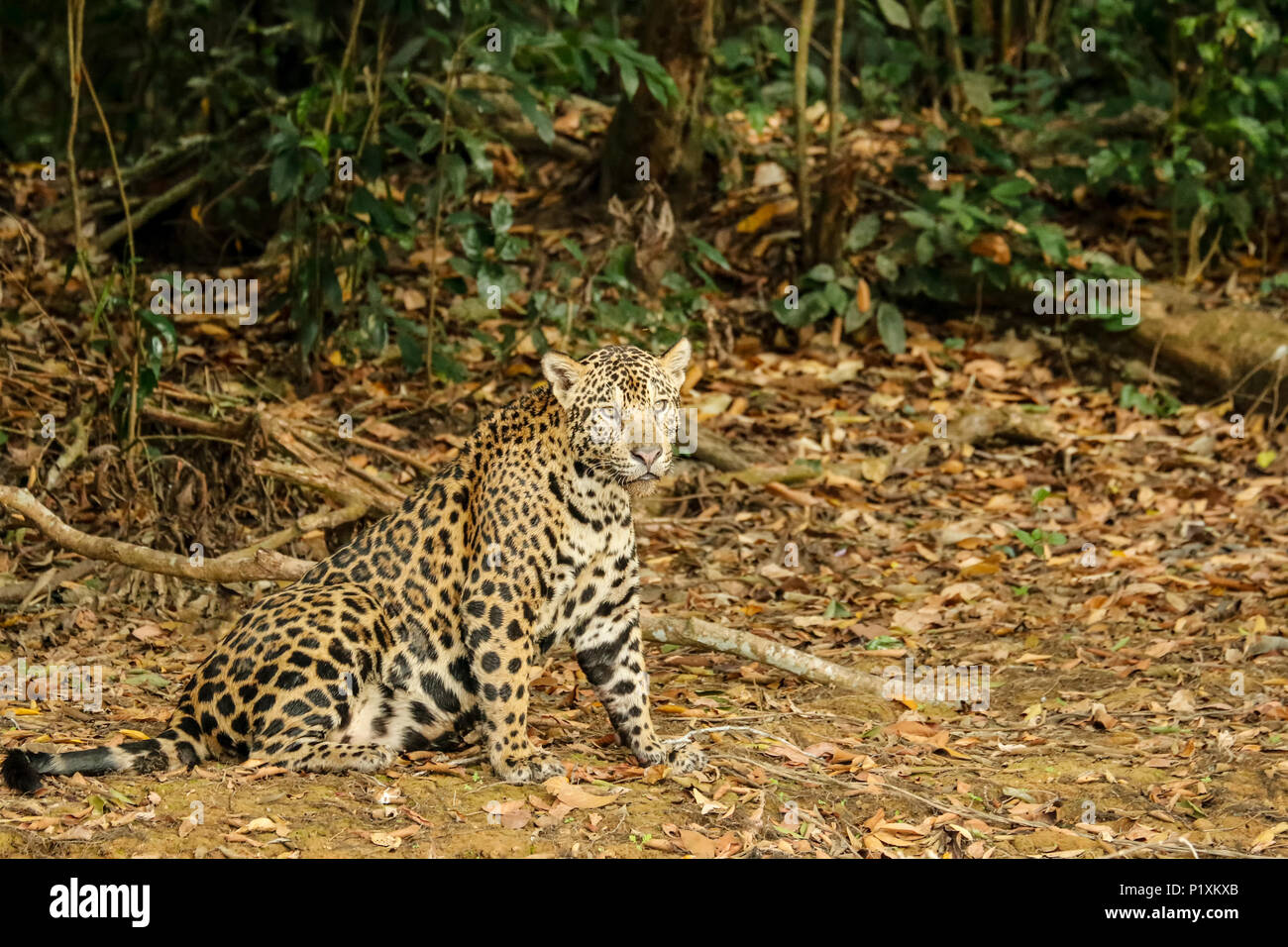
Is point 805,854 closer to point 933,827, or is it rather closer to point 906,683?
point 933,827

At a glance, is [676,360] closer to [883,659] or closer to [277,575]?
[277,575]

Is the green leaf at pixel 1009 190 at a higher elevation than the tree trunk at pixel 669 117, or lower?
lower

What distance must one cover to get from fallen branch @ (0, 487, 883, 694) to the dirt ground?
0.13 meters

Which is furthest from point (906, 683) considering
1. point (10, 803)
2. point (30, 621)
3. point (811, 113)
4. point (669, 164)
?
point (811, 113)

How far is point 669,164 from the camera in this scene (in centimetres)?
1196

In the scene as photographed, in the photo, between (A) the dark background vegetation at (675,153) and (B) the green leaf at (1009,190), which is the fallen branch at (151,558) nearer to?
(A) the dark background vegetation at (675,153)

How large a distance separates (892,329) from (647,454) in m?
6.38

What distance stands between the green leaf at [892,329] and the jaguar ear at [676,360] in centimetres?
581

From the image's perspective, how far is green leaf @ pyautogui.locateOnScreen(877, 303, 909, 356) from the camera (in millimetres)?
11570

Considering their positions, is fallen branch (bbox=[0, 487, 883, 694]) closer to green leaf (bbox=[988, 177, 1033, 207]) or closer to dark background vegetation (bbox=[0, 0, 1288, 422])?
dark background vegetation (bbox=[0, 0, 1288, 422])

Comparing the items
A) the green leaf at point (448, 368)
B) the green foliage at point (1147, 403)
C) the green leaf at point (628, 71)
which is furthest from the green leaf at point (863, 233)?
the green leaf at point (448, 368)

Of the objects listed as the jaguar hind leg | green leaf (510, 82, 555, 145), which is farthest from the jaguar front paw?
green leaf (510, 82, 555, 145)

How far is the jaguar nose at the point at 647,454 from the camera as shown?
18.5ft

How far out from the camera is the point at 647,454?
5629 millimetres
